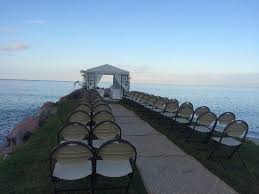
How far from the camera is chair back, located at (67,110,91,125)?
714 centimetres

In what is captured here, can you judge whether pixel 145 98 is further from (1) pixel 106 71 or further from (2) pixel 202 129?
(1) pixel 106 71

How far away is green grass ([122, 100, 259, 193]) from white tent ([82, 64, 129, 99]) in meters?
14.4

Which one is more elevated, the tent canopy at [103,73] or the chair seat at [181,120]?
the tent canopy at [103,73]

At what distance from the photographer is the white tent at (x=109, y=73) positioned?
24.2 meters

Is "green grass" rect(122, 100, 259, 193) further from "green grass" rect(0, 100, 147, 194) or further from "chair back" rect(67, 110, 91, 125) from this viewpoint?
"chair back" rect(67, 110, 91, 125)

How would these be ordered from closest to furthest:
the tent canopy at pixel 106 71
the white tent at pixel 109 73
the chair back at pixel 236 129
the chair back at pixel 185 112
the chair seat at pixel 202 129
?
the chair back at pixel 236 129
the chair seat at pixel 202 129
the chair back at pixel 185 112
the white tent at pixel 109 73
the tent canopy at pixel 106 71

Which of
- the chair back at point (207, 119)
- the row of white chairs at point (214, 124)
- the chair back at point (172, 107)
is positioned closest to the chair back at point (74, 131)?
the row of white chairs at point (214, 124)

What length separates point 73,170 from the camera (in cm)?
423

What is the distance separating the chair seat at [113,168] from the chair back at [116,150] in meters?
0.13

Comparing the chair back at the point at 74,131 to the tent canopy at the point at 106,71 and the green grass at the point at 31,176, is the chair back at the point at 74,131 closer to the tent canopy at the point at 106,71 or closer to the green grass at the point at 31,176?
the green grass at the point at 31,176

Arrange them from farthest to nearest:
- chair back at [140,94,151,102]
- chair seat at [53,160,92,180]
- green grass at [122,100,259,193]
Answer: chair back at [140,94,151,102] < green grass at [122,100,259,193] < chair seat at [53,160,92,180]

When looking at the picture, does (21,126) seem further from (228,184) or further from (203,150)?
(228,184)

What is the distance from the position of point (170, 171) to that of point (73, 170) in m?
2.17

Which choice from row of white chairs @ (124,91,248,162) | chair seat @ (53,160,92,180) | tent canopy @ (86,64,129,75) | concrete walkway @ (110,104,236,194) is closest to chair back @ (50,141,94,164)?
chair seat @ (53,160,92,180)
